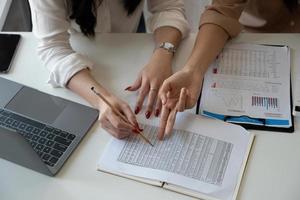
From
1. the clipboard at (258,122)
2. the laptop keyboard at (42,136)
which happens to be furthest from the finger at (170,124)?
the laptop keyboard at (42,136)

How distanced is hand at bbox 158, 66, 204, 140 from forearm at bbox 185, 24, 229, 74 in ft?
0.08

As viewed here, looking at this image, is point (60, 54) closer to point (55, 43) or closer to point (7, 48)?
point (55, 43)

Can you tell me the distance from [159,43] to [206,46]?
133 mm

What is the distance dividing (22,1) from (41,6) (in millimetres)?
710

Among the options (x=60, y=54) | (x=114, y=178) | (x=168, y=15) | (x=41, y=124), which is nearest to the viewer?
(x=114, y=178)

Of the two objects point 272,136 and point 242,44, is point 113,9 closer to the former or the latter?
point 242,44

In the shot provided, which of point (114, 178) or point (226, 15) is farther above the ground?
point (226, 15)

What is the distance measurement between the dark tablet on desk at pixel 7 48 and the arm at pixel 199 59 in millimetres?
474

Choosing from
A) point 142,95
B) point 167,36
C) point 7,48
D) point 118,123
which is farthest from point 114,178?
point 7,48

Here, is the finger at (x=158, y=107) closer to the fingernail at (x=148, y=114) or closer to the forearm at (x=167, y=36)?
the fingernail at (x=148, y=114)

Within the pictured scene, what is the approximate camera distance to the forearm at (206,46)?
1076 millimetres

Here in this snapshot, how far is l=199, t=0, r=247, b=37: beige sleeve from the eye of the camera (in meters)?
1.15

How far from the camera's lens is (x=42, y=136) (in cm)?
97

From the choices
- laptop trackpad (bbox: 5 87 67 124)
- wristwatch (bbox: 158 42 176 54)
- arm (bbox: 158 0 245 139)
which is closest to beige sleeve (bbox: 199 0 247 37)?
arm (bbox: 158 0 245 139)
